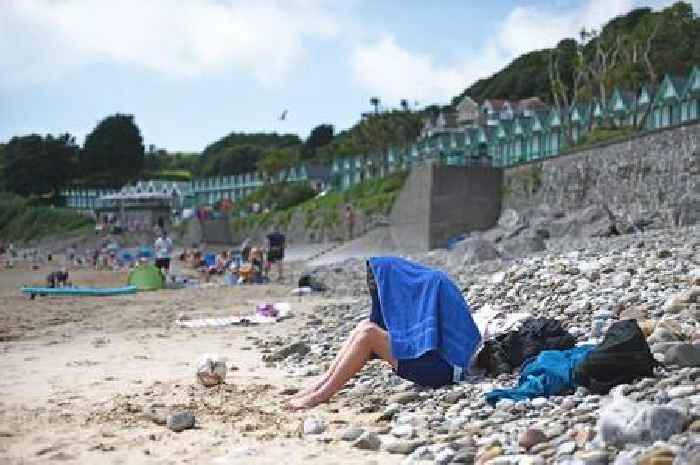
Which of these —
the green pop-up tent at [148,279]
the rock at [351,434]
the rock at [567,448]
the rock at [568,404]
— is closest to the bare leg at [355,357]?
the rock at [351,434]

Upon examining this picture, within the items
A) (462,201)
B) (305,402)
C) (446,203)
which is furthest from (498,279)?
(462,201)

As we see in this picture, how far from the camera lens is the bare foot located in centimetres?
541

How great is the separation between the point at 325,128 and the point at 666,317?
91.8 meters

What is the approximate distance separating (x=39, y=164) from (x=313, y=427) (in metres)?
97.5

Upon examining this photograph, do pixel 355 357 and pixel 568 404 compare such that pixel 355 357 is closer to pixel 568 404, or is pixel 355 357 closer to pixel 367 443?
pixel 367 443

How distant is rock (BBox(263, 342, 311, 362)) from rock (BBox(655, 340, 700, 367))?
3950 mm

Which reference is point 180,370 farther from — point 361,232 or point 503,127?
point 503,127

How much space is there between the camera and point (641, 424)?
3.43 m

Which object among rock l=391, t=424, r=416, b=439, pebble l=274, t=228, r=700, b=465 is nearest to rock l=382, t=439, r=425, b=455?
pebble l=274, t=228, r=700, b=465

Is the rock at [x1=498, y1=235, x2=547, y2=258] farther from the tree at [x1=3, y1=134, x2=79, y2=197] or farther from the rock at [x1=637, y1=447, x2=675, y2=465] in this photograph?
the tree at [x1=3, y1=134, x2=79, y2=197]

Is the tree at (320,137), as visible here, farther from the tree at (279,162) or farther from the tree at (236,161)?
the tree at (279,162)

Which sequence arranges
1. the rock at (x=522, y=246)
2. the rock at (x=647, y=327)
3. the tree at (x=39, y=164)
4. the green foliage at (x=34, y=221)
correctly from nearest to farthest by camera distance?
the rock at (x=647, y=327) → the rock at (x=522, y=246) → the green foliage at (x=34, y=221) → the tree at (x=39, y=164)

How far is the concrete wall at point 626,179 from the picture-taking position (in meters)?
21.1

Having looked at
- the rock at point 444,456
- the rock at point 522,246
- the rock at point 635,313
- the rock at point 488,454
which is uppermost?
the rock at point 522,246
